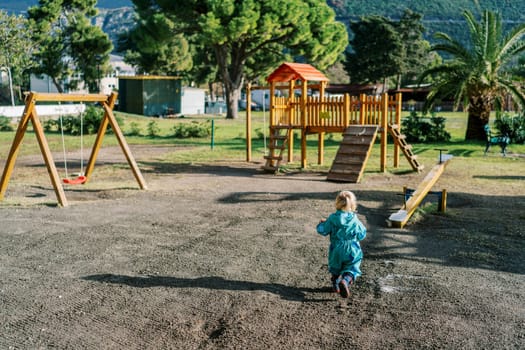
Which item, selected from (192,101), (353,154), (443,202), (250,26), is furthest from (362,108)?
(192,101)

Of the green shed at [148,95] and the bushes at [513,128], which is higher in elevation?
the green shed at [148,95]

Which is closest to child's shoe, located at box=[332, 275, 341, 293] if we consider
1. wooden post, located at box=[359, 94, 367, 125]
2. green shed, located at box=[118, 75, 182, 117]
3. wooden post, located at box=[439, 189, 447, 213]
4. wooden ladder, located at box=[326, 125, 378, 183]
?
wooden post, located at box=[439, 189, 447, 213]

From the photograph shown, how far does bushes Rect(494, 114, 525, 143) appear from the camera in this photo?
73.3 feet

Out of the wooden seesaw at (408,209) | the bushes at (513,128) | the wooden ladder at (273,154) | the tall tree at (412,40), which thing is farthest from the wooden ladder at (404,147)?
the tall tree at (412,40)

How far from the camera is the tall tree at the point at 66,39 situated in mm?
48312

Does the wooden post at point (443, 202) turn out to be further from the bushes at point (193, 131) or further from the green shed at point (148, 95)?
the green shed at point (148, 95)

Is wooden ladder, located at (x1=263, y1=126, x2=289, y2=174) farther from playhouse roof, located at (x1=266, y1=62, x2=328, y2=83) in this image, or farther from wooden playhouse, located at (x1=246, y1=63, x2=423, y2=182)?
playhouse roof, located at (x1=266, y1=62, x2=328, y2=83)

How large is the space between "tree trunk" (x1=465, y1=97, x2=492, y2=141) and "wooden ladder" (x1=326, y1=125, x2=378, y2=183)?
1032cm

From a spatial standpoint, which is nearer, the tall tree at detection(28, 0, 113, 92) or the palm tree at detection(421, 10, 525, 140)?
the palm tree at detection(421, 10, 525, 140)

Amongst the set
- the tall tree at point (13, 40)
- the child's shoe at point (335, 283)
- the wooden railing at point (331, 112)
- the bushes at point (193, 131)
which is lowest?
the child's shoe at point (335, 283)

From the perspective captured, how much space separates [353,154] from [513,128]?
11109mm

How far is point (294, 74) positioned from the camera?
16828mm

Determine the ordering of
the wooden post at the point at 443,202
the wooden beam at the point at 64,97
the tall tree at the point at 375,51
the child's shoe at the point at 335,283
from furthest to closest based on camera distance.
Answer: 1. the tall tree at the point at 375,51
2. the wooden beam at the point at 64,97
3. the wooden post at the point at 443,202
4. the child's shoe at the point at 335,283

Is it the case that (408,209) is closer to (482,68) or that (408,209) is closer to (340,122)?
(340,122)
